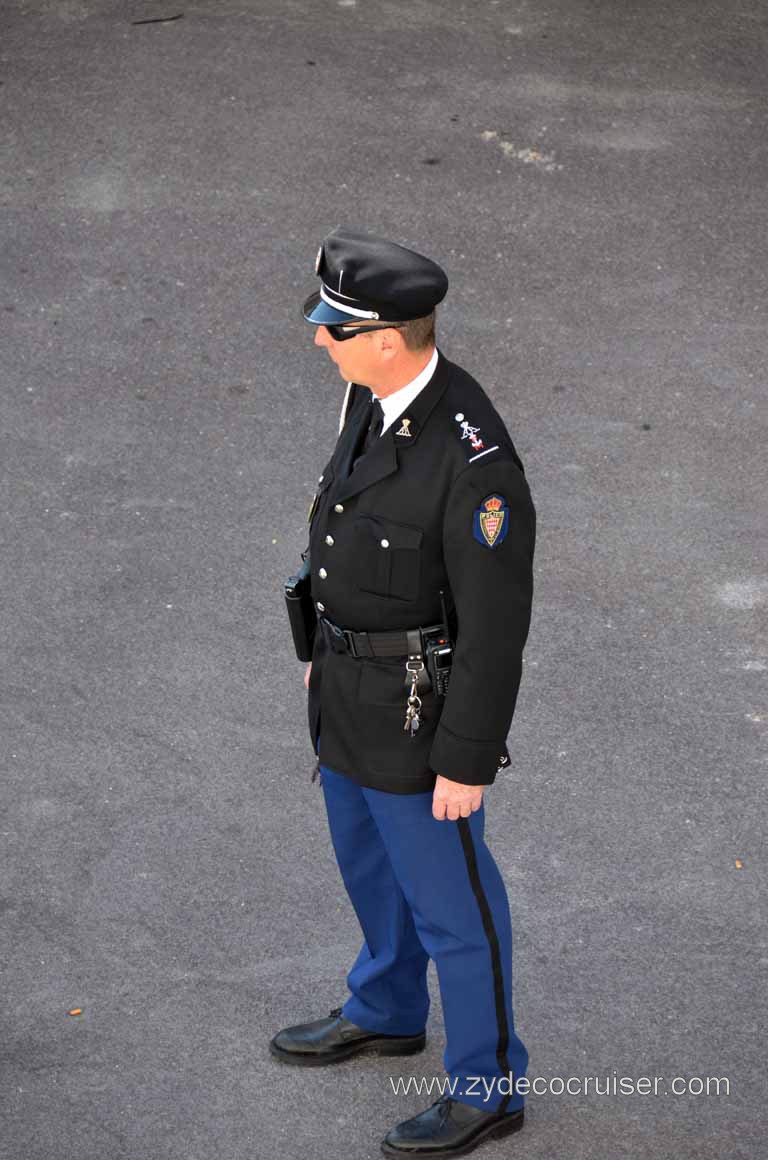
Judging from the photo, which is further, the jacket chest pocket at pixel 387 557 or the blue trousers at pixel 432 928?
the blue trousers at pixel 432 928

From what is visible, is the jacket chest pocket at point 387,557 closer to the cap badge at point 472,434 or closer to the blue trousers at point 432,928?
the cap badge at point 472,434

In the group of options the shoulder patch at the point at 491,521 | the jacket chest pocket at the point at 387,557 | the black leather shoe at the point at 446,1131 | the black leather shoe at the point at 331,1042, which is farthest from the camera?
the black leather shoe at the point at 331,1042

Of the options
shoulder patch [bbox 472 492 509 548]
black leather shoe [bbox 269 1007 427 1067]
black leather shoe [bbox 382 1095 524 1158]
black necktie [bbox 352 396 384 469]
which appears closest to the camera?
shoulder patch [bbox 472 492 509 548]

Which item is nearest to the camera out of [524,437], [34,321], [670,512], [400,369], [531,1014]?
[400,369]

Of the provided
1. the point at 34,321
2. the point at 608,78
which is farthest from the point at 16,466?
the point at 608,78

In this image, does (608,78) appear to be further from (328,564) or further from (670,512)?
(328,564)

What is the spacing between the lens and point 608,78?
9.52 meters

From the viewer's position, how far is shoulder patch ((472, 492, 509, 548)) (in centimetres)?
357

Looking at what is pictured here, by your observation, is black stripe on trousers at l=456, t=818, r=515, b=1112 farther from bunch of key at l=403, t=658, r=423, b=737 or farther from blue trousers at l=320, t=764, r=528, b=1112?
bunch of key at l=403, t=658, r=423, b=737

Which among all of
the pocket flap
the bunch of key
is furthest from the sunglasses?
the bunch of key

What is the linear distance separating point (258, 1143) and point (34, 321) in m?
4.51

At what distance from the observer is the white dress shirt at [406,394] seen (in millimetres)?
3723

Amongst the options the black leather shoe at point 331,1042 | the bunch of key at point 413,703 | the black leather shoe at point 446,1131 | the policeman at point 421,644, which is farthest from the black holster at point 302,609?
the black leather shoe at point 446,1131

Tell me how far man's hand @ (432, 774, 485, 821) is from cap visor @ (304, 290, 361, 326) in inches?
40.5
